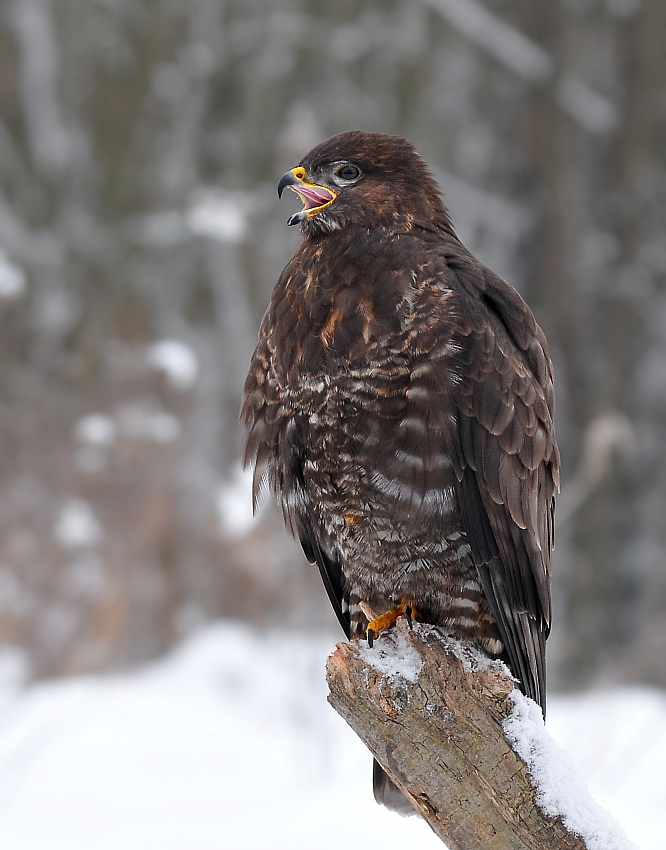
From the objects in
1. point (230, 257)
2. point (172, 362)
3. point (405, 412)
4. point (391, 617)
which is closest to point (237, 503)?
point (172, 362)

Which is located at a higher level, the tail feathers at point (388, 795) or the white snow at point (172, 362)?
the white snow at point (172, 362)

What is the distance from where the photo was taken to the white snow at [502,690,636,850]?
184cm

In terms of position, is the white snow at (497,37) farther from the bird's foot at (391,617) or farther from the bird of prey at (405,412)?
the bird's foot at (391,617)

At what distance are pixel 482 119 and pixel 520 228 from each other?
830 millimetres

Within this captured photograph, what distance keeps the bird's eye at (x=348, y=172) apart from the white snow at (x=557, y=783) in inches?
55.4

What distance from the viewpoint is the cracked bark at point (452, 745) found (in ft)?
6.28

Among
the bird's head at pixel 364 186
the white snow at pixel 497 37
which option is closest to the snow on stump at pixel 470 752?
the bird's head at pixel 364 186

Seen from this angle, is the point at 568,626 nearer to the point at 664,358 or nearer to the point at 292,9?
the point at 664,358

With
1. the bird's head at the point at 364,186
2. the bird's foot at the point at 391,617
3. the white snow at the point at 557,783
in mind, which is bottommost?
the white snow at the point at 557,783

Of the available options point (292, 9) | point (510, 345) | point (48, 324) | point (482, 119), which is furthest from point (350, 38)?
point (510, 345)

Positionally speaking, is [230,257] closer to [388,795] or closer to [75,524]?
[75,524]

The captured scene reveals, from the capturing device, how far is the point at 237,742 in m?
5.84

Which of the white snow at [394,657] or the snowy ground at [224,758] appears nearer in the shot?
the white snow at [394,657]

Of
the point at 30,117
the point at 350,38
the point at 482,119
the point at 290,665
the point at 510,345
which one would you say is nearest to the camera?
the point at 510,345
